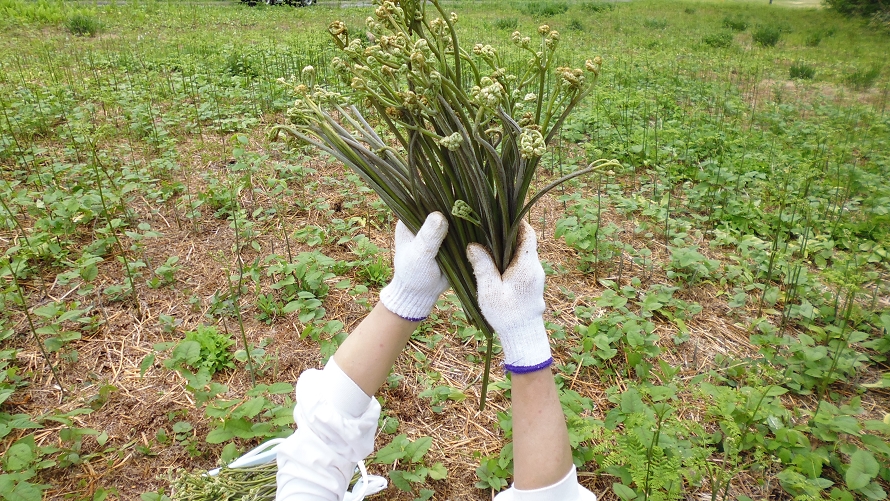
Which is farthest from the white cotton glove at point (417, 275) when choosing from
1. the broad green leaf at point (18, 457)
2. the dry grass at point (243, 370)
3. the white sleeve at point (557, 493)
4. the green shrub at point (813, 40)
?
the green shrub at point (813, 40)

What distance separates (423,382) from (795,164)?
350cm

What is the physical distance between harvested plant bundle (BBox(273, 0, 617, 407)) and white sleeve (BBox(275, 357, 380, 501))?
423 mm

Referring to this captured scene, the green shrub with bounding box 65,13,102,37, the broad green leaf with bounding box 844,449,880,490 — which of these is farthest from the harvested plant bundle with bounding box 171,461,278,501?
the green shrub with bounding box 65,13,102,37

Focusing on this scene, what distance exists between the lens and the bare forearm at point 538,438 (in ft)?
4.09

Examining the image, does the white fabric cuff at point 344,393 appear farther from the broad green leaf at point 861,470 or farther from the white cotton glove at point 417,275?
the broad green leaf at point 861,470

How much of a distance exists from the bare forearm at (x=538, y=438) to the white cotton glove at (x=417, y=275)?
0.34m

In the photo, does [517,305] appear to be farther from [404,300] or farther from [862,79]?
[862,79]

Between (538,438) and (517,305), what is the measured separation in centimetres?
33

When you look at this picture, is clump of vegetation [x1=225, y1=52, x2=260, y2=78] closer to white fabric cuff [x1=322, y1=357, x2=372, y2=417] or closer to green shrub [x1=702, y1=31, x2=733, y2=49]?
white fabric cuff [x1=322, y1=357, x2=372, y2=417]

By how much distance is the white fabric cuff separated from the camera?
131cm

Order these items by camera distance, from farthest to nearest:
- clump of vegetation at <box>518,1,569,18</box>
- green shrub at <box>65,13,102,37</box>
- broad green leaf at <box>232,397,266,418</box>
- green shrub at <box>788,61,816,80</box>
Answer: clump of vegetation at <box>518,1,569,18</box> → green shrub at <box>65,13,102,37</box> → green shrub at <box>788,61,816,80</box> → broad green leaf at <box>232,397,266,418</box>

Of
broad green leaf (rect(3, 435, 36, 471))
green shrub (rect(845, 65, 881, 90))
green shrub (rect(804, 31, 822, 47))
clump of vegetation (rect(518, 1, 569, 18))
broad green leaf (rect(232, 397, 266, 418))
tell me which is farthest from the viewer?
clump of vegetation (rect(518, 1, 569, 18))

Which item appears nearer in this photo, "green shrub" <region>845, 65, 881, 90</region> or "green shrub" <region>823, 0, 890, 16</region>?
"green shrub" <region>845, 65, 881, 90</region>

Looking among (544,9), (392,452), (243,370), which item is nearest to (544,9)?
(544,9)
